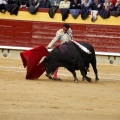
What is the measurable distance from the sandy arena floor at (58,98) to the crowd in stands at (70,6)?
3.44 metres

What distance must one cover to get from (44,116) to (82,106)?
1.22 m

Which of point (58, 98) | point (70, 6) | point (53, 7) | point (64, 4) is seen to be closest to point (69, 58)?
point (58, 98)

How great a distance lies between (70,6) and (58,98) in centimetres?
821

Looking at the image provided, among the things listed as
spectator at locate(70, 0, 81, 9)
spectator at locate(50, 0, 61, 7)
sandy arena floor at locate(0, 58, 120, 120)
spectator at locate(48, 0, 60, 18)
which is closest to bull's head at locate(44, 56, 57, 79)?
sandy arena floor at locate(0, 58, 120, 120)

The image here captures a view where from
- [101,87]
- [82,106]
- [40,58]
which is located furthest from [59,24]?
[82,106]

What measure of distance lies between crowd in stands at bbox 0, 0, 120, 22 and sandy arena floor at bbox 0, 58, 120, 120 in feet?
11.3

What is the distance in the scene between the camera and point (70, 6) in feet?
57.8

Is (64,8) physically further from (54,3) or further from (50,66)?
(50,66)

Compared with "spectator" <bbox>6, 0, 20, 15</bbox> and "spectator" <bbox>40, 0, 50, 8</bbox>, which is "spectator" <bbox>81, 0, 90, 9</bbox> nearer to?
"spectator" <bbox>40, 0, 50, 8</bbox>

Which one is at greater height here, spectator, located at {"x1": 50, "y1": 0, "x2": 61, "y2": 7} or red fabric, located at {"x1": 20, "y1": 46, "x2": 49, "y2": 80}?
spectator, located at {"x1": 50, "y1": 0, "x2": 61, "y2": 7}

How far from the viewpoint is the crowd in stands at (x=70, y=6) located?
1719cm

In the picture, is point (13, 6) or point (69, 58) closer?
point (69, 58)

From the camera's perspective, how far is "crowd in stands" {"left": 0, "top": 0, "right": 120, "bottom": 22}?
17188 millimetres

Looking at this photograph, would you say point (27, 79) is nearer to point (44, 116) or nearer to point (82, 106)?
point (82, 106)
